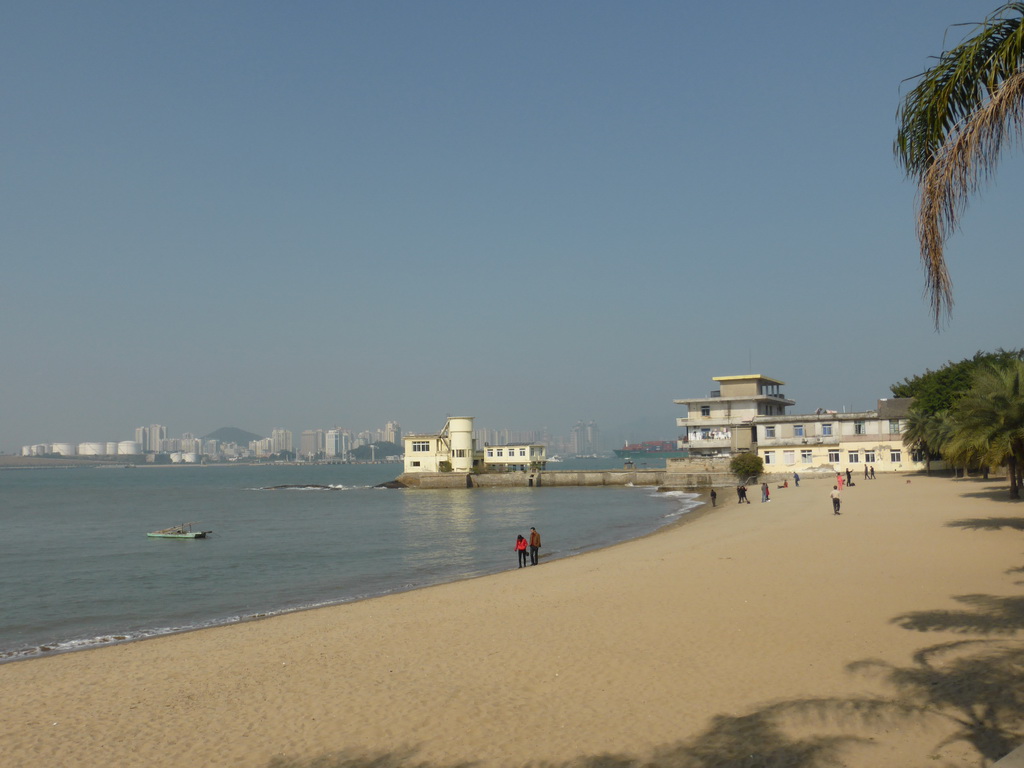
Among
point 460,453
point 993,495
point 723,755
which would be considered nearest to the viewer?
point 723,755

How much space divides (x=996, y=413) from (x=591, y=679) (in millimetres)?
20606

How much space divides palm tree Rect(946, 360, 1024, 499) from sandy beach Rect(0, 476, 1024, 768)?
6.13 m

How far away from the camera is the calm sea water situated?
73.2 feet

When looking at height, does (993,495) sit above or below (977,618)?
above

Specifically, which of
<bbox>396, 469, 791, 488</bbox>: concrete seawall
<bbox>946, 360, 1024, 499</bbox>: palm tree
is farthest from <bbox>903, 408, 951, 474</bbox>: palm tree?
<bbox>396, 469, 791, 488</bbox>: concrete seawall

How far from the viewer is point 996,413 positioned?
2562 centimetres

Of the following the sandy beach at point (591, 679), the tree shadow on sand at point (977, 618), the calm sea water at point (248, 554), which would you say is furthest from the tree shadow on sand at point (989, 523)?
the calm sea water at point (248, 554)

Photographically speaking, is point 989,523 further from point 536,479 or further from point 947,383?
point 536,479

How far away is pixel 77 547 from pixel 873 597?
39.3 meters

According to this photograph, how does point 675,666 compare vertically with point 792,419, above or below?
below

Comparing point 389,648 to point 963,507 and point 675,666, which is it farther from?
point 963,507

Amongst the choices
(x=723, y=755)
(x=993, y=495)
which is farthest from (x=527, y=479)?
(x=723, y=755)

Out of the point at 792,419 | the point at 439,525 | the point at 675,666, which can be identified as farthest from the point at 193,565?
the point at 792,419

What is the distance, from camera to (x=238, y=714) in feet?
35.8
